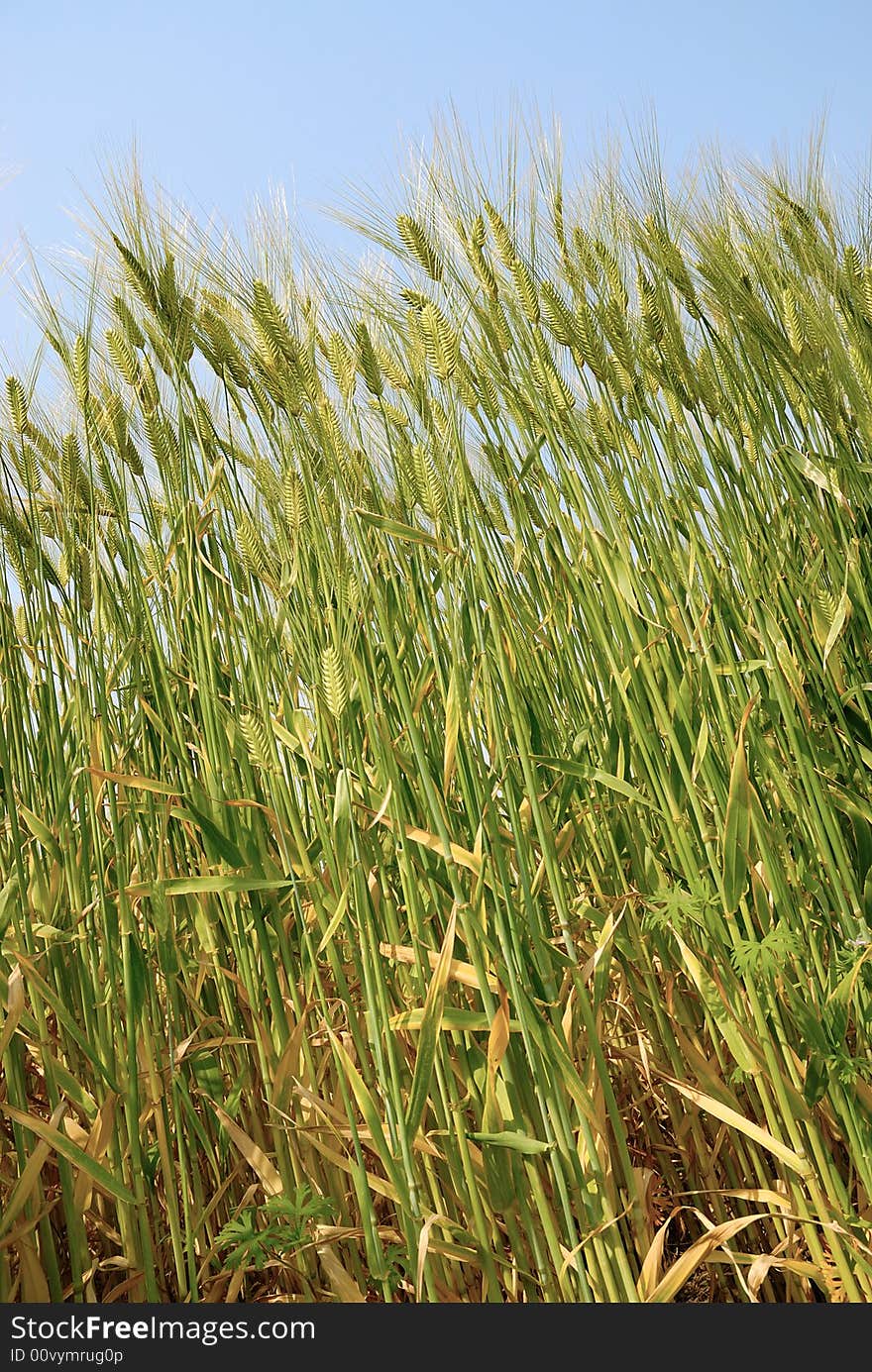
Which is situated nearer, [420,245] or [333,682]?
[333,682]

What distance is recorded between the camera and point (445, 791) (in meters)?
0.95

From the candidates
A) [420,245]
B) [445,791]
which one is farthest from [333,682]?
[420,245]

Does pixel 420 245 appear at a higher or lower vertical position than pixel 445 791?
higher

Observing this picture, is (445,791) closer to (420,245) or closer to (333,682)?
(333,682)

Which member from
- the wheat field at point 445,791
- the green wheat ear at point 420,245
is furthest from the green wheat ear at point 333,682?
the green wheat ear at point 420,245

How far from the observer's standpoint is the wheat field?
0.88 metres

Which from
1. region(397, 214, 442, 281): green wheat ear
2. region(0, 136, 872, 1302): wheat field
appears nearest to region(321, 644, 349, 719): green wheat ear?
region(0, 136, 872, 1302): wheat field

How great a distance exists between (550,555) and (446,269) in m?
0.36

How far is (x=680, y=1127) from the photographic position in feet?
3.44

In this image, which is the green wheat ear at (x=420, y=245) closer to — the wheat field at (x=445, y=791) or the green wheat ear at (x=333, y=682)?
the wheat field at (x=445, y=791)

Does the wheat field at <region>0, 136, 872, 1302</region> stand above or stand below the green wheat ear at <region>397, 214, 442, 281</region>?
below

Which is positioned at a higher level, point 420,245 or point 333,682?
point 420,245

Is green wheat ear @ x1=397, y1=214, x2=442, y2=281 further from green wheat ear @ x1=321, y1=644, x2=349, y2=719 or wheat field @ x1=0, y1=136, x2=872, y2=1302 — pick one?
green wheat ear @ x1=321, y1=644, x2=349, y2=719

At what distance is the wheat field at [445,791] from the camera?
879 mm
